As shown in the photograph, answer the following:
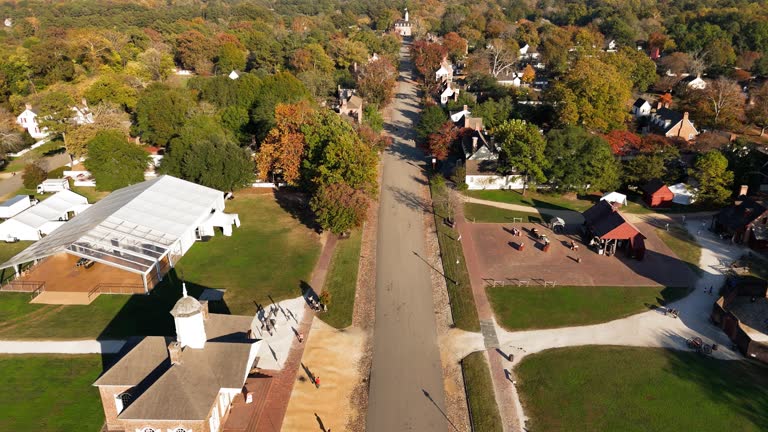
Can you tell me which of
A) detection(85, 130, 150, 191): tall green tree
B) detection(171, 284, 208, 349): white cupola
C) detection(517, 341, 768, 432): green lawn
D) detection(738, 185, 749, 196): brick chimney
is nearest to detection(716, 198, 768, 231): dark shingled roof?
detection(738, 185, 749, 196): brick chimney

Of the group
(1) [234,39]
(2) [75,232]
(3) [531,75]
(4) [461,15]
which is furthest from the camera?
(4) [461,15]

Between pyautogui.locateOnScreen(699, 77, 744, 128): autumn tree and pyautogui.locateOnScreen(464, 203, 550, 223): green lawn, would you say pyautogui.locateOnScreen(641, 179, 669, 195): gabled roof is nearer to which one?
pyautogui.locateOnScreen(464, 203, 550, 223): green lawn

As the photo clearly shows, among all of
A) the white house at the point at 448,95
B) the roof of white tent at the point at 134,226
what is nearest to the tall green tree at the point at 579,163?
the roof of white tent at the point at 134,226

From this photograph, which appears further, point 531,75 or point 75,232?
point 531,75

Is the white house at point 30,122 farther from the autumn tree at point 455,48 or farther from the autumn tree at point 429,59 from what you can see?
the autumn tree at point 455,48

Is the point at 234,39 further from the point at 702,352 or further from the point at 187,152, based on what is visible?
the point at 702,352

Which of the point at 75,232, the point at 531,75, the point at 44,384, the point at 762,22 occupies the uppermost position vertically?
the point at 762,22

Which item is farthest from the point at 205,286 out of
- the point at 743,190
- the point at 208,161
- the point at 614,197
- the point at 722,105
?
the point at 722,105

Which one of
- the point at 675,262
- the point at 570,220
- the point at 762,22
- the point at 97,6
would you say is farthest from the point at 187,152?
the point at 97,6
